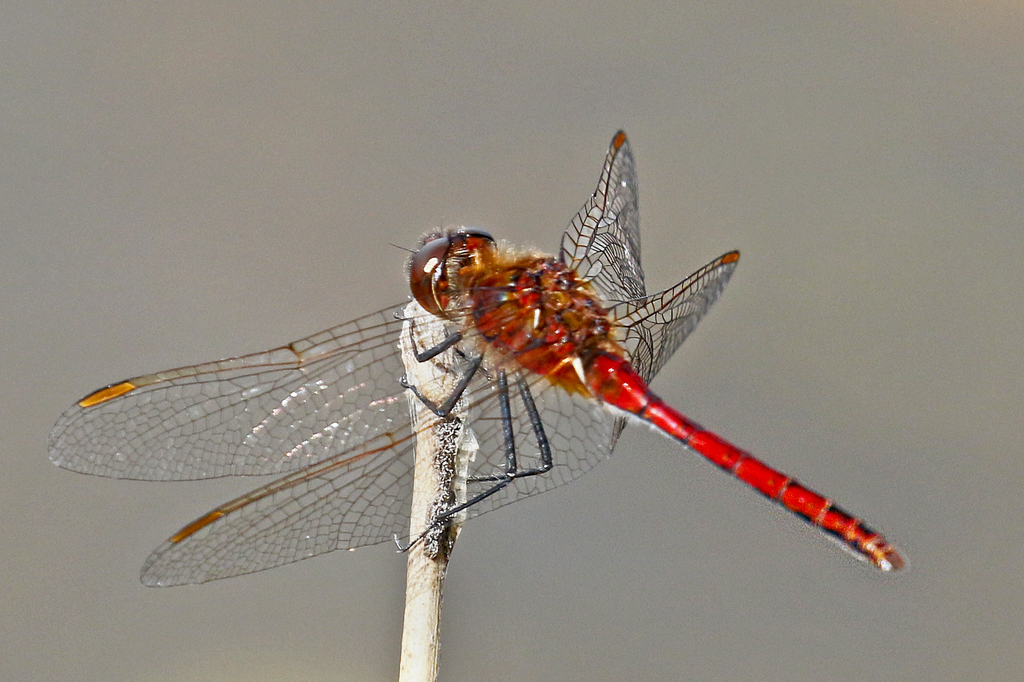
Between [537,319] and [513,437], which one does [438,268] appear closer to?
[537,319]

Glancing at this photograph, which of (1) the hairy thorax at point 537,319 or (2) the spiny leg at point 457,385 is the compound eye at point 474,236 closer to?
(1) the hairy thorax at point 537,319

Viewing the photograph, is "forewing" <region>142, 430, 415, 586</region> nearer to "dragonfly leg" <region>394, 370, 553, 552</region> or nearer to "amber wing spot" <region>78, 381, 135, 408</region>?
"dragonfly leg" <region>394, 370, 553, 552</region>

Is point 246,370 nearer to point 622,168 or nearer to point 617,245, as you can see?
point 617,245

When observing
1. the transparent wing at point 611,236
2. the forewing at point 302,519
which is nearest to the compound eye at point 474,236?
the transparent wing at point 611,236

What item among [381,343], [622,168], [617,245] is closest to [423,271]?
[381,343]

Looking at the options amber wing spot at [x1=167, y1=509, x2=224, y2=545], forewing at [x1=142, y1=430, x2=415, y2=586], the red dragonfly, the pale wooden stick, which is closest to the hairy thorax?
the red dragonfly

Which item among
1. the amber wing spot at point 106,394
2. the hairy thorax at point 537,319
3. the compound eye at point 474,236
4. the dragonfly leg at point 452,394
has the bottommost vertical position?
the amber wing spot at point 106,394
